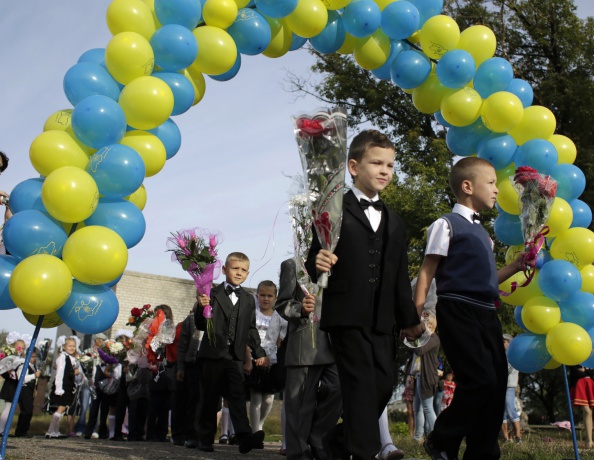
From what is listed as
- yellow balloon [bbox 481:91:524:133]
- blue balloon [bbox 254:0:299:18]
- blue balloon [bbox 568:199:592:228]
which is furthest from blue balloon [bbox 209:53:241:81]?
blue balloon [bbox 568:199:592:228]

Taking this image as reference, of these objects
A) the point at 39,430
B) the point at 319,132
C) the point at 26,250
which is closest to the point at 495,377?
the point at 319,132

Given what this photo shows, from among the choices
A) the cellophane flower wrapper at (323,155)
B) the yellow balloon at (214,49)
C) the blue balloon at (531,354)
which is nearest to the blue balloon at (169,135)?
the yellow balloon at (214,49)

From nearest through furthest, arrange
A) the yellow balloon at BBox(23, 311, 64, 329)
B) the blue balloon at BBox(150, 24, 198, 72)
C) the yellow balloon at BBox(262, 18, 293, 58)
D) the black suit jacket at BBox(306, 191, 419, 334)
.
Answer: the black suit jacket at BBox(306, 191, 419, 334) < the yellow balloon at BBox(23, 311, 64, 329) < the blue balloon at BBox(150, 24, 198, 72) < the yellow balloon at BBox(262, 18, 293, 58)

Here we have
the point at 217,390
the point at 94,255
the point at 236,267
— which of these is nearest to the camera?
the point at 94,255

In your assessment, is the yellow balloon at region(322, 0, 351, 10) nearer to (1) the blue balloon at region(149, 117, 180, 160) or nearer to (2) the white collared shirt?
(1) the blue balloon at region(149, 117, 180, 160)

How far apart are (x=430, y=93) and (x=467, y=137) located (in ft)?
1.96

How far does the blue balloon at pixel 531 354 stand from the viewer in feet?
20.9

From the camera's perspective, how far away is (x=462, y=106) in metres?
6.65

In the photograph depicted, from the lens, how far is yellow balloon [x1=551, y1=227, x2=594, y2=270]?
648 cm

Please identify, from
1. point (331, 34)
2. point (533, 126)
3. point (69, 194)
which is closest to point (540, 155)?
point (533, 126)

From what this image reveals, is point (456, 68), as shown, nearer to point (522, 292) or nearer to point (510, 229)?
point (510, 229)

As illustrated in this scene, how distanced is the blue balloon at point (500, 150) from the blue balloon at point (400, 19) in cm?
136

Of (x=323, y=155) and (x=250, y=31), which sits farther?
(x=250, y=31)

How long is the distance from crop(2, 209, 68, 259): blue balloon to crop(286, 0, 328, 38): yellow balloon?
115 inches
